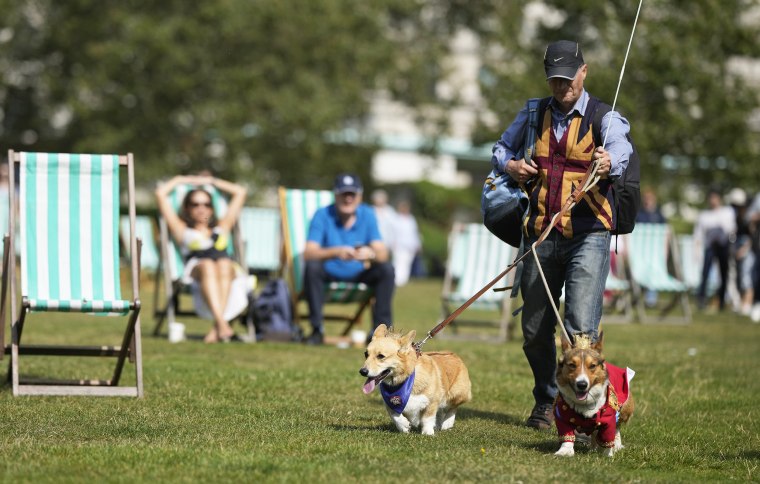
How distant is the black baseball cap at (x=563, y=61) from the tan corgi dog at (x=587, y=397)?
55.6 inches

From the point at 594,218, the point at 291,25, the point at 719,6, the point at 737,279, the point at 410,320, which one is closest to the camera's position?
the point at 594,218

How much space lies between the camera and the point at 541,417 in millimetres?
7598

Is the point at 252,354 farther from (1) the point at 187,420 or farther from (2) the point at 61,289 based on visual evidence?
(1) the point at 187,420

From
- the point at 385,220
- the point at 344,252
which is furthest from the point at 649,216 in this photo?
the point at 344,252

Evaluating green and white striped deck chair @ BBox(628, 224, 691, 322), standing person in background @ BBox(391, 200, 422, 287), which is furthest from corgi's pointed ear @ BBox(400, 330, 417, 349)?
standing person in background @ BBox(391, 200, 422, 287)

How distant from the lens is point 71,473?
5523mm

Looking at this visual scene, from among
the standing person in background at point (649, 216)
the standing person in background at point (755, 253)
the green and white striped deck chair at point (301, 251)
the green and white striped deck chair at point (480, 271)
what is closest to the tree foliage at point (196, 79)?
the standing person in background at point (649, 216)

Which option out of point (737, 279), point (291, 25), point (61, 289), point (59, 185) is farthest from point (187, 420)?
point (291, 25)

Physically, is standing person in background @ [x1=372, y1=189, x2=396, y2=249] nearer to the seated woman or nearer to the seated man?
the seated woman

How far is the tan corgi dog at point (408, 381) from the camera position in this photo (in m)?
6.66

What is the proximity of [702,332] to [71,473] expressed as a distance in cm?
1201

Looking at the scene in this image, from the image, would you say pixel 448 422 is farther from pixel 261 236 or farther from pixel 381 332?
pixel 261 236

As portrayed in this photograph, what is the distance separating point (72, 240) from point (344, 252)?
3912 millimetres

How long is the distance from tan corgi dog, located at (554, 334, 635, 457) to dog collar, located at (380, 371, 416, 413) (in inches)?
A: 30.4
